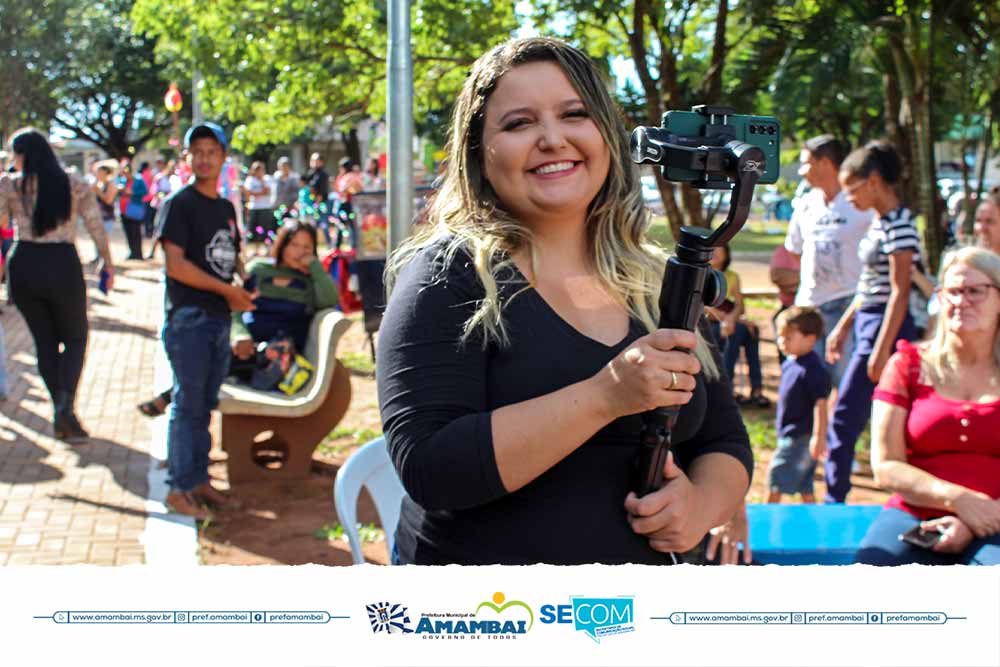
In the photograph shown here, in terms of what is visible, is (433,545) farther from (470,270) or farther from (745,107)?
Answer: (745,107)

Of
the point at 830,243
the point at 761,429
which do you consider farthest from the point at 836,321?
the point at 761,429

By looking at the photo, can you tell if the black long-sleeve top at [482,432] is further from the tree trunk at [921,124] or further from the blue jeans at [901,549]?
the tree trunk at [921,124]

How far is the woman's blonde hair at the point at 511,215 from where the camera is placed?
72.8 inches

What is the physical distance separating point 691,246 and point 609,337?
1.05 feet

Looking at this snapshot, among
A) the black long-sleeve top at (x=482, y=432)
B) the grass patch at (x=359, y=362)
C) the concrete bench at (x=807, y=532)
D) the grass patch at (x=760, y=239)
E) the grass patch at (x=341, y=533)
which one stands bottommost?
the grass patch at (x=760, y=239)

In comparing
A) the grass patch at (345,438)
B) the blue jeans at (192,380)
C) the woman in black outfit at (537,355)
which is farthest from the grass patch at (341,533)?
the woman in black outfit at (537,355)

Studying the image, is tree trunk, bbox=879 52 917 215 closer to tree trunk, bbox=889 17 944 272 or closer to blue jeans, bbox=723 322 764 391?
tree trunk, bbox=889 17 944 272

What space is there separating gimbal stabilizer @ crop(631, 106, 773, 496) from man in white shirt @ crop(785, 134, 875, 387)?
4621 millimetres

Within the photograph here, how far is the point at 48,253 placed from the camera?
259 inches

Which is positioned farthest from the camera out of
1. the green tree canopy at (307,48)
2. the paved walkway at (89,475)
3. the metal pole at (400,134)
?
the green tree canopy at (307,48)

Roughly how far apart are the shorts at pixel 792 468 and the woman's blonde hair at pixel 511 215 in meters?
3.36

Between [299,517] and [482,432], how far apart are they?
4122 mm

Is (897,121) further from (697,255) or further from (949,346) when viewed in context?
(697,255)

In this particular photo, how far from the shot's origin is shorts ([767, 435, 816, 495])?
5.22 metres
